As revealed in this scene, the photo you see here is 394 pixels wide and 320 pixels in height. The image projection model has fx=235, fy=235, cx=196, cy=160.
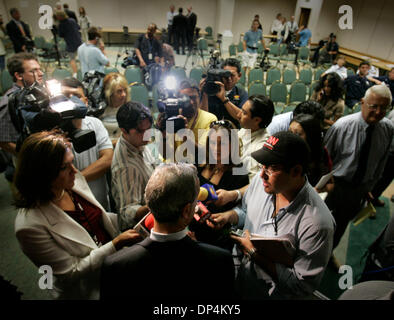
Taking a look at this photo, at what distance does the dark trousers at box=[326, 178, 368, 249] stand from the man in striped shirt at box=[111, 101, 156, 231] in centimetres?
194

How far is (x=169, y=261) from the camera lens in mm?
909

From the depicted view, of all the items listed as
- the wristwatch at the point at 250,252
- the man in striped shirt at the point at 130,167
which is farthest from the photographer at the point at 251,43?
the wristwatch at the point at 250,252

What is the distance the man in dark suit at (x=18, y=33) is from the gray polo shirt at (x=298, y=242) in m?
8.04

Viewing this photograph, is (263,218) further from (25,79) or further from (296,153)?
(25,79)

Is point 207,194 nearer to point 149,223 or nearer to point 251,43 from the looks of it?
point 149,223

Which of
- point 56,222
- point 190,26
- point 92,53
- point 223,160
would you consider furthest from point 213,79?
point 190,26

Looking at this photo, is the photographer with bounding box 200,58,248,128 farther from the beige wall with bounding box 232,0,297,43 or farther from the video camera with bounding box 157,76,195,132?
the beige wall with bounding box 232,0,297,43

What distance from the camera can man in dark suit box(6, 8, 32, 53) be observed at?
6426mm

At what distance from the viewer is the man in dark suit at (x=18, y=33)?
21.1ft

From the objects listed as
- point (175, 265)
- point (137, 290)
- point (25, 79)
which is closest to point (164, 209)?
point (175, 265)

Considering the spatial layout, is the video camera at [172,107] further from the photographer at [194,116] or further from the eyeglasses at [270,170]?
the eyeglasses at [270,170]
